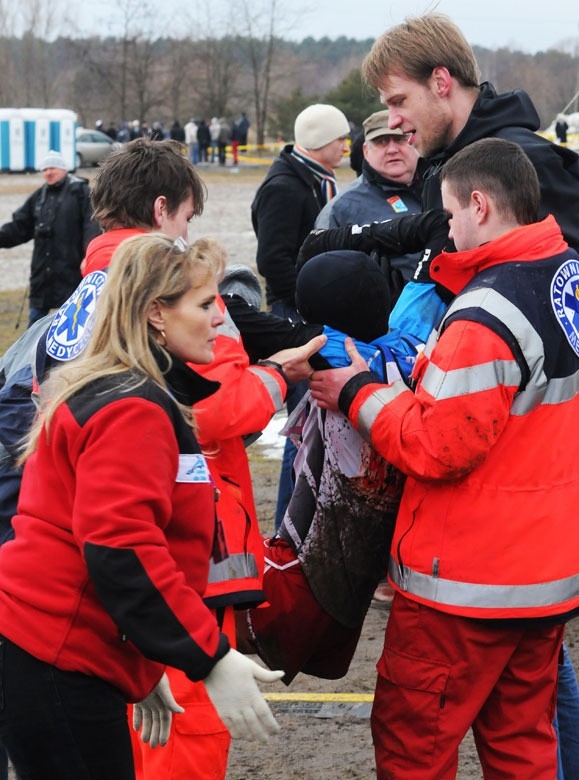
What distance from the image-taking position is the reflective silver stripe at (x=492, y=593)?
2920 mm

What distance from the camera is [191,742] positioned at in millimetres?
2975

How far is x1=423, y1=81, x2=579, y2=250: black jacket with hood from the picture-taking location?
134 inches

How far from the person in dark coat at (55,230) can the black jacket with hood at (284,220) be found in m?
3.08

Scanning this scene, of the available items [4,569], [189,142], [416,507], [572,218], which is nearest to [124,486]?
[4,569]

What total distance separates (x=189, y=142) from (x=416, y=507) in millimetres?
42160

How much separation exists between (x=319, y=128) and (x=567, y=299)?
3.93 m

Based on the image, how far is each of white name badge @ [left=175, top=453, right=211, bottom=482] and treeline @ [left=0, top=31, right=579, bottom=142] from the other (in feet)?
165

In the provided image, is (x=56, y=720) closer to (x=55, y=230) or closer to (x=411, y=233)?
(x=411, y=233)

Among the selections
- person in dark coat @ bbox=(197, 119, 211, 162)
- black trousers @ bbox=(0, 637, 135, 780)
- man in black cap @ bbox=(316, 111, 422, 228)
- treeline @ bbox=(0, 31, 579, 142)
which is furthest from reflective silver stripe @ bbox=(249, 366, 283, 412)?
treeline @ bbox=(0, 31, 579, 142)

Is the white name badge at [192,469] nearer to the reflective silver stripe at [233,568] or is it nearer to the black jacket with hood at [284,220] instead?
the reflective silver stripe at [233,568]

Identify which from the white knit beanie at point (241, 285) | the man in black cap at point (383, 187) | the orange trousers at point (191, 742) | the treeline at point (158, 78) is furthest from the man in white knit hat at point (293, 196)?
the treeline at point (158, 78)

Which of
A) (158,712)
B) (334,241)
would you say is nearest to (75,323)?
(334,241)

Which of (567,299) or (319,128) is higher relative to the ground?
(319,128)

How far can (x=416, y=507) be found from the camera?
3.01 metres
